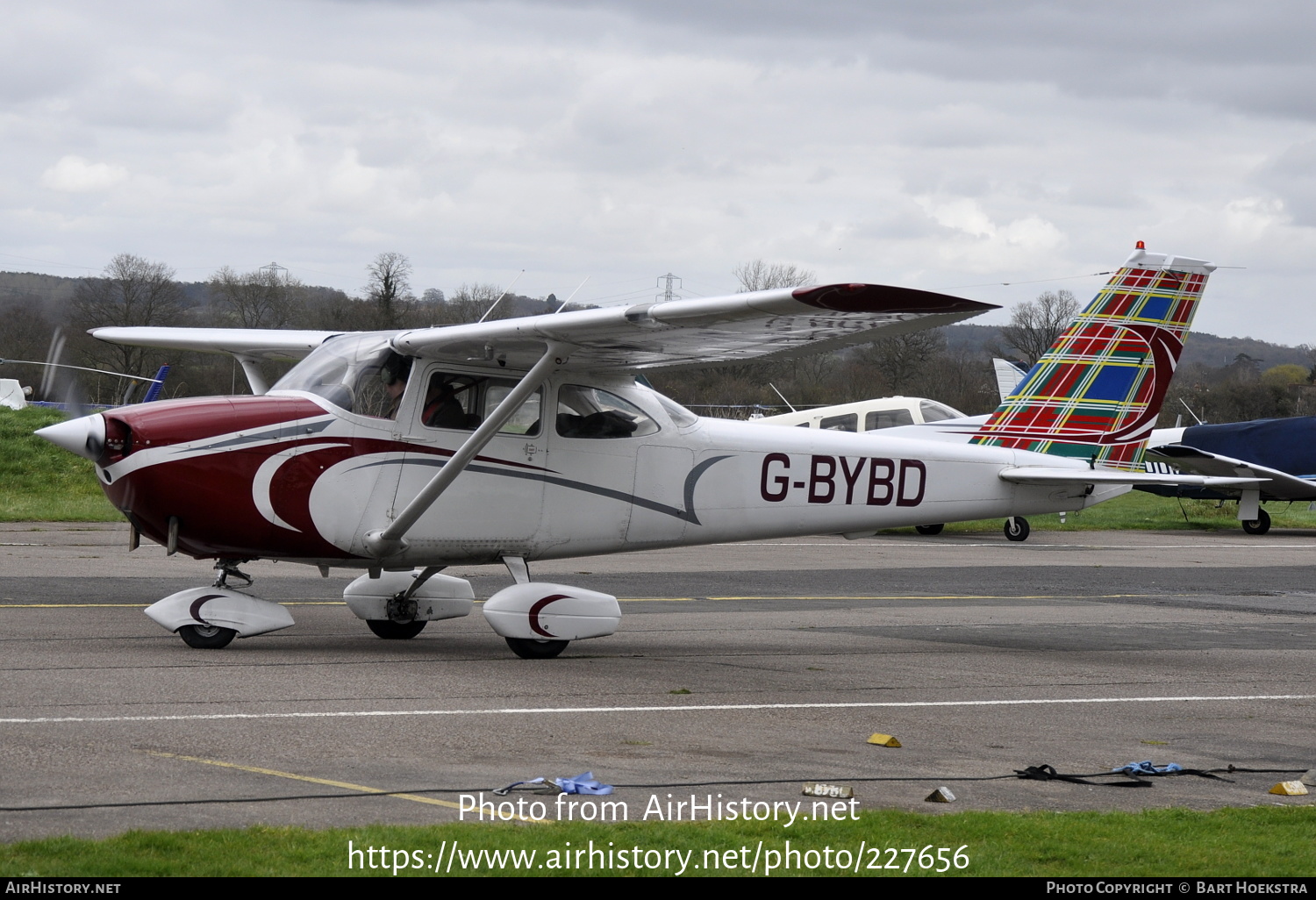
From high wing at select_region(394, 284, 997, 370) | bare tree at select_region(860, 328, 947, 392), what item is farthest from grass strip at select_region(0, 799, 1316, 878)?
bare tree at select_region(860, 328, 947, 392)

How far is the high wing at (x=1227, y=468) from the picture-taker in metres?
28.7

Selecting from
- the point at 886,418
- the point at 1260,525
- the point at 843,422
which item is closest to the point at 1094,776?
the point at 886,418

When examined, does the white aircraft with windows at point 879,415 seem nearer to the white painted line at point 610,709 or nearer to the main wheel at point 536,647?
the main wheel at point 536,647

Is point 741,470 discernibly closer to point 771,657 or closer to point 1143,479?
point 771,657

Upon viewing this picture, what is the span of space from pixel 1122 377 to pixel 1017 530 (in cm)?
1298

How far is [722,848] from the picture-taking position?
16.2ft

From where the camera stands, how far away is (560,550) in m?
11.0

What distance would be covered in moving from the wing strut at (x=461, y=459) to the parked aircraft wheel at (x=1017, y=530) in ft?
58.6

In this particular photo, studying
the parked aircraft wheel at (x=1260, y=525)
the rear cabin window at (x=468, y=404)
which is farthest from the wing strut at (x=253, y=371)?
the parked aircraft wheel at (x=1260, y=525)

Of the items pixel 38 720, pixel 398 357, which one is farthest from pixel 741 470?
pixel 38 720

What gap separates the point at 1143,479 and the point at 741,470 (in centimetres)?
368

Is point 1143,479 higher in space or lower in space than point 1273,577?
higher

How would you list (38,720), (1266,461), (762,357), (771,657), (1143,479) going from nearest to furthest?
1. (38,720)
2. (762,357)
3. (771,657)
4. (1143,479)
5. (1266,461)

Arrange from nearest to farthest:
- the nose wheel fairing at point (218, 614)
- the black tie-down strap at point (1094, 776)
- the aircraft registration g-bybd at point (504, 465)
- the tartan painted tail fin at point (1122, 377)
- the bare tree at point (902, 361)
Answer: the black tie-down strap at point (1094, 776)
the aircraft registration g-bybd at point (504, 465)
the nose wheel fairing at point (218, 614)
the tartan painted tail fin at point (1122, 377)
the bare tree at point (902, 361)
